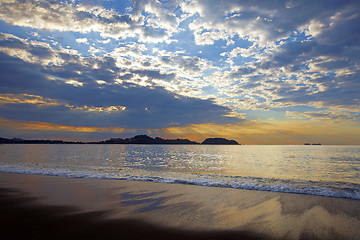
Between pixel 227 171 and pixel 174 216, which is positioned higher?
pixel 174 216

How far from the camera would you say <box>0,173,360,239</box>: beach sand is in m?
5.71

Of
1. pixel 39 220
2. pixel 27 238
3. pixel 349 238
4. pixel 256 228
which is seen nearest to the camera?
pixel 27 238

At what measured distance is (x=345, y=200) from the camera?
33.0 ft

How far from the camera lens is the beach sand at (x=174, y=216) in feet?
18.7

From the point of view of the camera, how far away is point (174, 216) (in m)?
7.19

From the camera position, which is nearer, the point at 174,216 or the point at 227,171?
the point at 174,216

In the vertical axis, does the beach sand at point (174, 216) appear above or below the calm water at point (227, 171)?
above

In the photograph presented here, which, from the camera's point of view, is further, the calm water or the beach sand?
the calm water

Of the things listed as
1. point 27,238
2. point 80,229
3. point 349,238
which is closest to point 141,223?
point 80,229

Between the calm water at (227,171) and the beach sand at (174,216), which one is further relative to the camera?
the calm water at (227,171)

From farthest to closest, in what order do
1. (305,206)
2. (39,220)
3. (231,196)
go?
(231,196), (305,206), (39,220)

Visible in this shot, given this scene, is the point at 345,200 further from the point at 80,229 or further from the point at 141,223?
the point at 80,229

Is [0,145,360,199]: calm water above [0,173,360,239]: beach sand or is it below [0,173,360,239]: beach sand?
below

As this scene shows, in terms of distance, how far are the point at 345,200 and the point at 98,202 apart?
13.4 m
